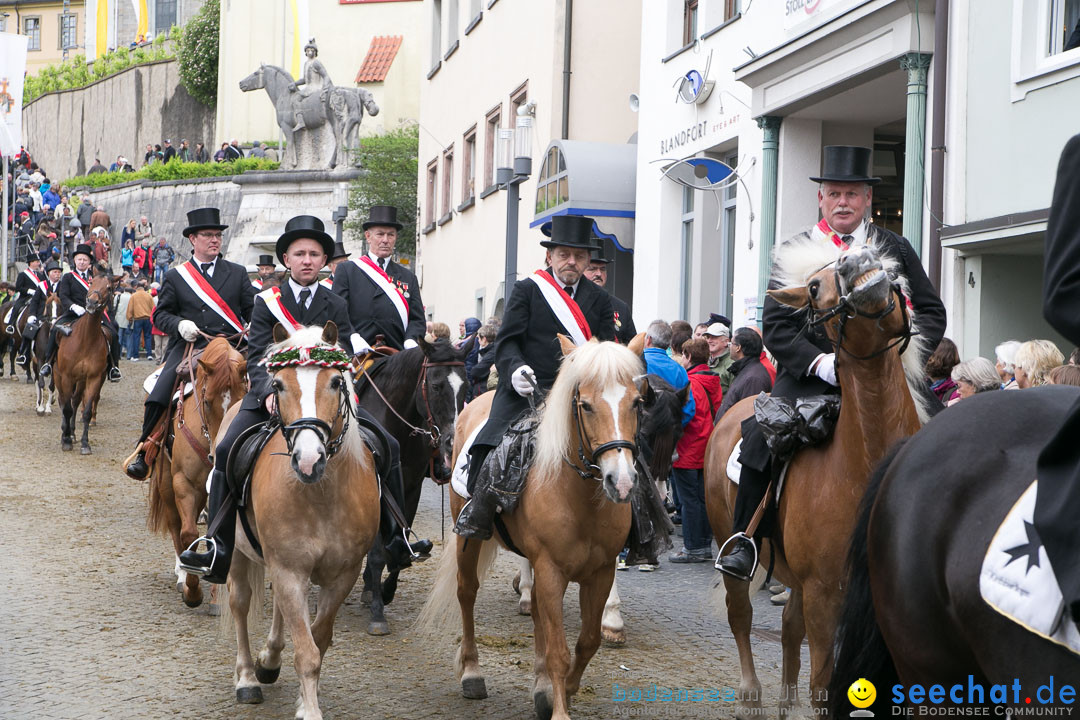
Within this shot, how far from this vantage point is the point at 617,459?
6.08 meters

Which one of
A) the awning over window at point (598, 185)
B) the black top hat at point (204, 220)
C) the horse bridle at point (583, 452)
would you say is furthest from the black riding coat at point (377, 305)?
the awning over window at point (598, 185)

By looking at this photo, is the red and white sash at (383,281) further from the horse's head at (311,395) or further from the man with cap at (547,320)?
the horse's head at (311,395)

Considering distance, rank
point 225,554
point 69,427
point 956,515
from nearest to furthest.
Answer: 1. point 956,515
2. point 225,554
3. point 69,427

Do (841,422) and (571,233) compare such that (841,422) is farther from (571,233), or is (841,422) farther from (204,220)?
(204,220)

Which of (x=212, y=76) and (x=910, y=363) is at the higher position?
(x=212, y=76)

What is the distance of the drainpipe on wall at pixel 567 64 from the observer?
78.7 feet

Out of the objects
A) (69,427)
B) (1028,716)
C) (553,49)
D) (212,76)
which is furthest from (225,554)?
(212,76)

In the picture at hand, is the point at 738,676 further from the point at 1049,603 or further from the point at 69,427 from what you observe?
the point at 69,427

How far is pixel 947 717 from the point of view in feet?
12.4

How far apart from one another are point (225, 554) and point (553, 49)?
18.4 meters

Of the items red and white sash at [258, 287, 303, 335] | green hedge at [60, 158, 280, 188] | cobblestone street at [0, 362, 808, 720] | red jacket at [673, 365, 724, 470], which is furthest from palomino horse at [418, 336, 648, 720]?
green hedge at [60, 158, 280, 188]

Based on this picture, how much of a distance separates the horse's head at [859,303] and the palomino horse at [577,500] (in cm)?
105

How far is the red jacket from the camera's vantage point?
12141 millimetres

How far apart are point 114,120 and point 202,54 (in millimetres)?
9491
